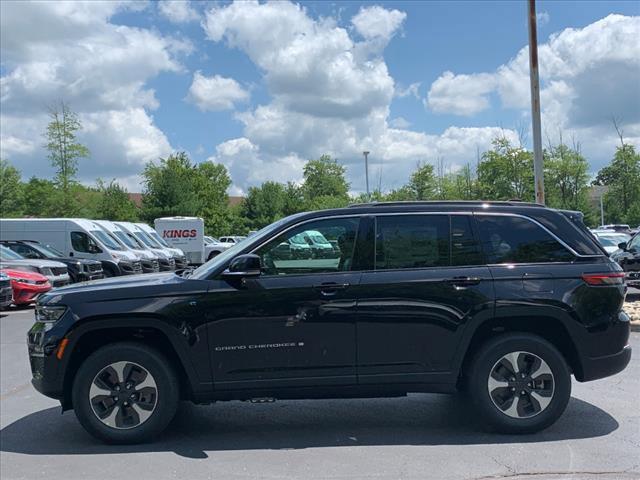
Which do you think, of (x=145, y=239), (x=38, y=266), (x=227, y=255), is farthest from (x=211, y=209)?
(x=227, y=255)

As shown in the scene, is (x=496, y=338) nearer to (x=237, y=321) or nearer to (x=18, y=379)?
(x=237, y=321)

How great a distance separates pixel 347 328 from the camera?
4.87m

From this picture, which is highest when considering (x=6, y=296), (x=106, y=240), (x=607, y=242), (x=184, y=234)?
(x=184, y=234)

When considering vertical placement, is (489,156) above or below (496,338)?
above

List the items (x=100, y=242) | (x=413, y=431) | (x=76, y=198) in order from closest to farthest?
1. (x=413, y=431)
2. (x=100, y=242)
3. (x=76, y=198)

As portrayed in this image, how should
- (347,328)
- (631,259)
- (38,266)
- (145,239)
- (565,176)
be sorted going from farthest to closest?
(565,176) < (145,239) < (38,266) < (631,259) < (347,328)

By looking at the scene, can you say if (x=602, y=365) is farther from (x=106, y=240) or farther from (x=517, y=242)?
(x=106, y=240)

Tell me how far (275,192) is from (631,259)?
4534 cm

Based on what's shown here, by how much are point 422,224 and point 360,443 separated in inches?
71.9

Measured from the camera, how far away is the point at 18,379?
24.8 ft

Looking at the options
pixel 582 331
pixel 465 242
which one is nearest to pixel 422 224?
pixel 465 242

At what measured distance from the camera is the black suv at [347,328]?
15.9 feet

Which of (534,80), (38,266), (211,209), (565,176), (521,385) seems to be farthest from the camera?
(211,209)

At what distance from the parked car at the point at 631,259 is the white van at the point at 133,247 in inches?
597
